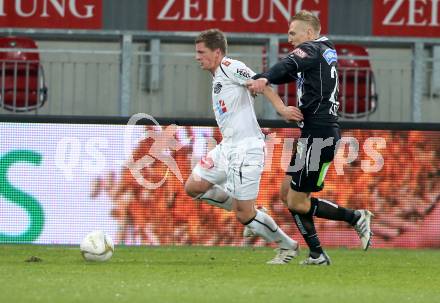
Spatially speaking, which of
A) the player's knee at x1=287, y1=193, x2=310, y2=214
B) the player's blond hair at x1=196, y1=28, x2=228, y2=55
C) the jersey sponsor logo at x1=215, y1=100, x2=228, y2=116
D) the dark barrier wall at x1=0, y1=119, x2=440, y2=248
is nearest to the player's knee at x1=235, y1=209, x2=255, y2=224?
the player's knee at x1=287, y1=193, x2=310, y2=214

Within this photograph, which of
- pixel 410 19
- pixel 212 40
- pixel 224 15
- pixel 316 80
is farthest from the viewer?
pixel 410 19

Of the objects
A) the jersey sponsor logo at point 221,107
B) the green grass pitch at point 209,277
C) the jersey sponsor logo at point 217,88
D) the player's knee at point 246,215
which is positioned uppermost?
the jersey sponsor logo at point 217,88

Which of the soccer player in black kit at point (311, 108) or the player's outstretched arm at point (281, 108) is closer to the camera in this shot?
the player's outstretched arm at point (281, 108)

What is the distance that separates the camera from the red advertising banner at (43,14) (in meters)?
14.5

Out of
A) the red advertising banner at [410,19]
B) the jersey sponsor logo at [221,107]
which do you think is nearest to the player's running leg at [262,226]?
the jersey sponsor logo at [221,107]

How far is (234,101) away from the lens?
9.92m

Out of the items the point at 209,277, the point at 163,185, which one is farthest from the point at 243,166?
the point at 163,185

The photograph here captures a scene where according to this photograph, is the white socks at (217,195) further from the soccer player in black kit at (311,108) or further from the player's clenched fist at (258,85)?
the player's clenched fist at (258,85)

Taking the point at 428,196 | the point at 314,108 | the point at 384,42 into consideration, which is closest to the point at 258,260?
the point at 314,108

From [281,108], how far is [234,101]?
613mm

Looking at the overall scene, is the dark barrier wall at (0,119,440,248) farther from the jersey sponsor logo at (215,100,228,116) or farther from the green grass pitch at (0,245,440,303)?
the jersey sponsor logo at (215,100,228,116)

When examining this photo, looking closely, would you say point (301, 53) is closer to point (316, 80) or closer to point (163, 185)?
point (316, 80)

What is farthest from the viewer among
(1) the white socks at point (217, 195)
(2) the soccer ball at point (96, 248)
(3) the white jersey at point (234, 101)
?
(1) the white socks at point (217, 195)

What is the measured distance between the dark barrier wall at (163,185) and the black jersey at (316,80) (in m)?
2.44
